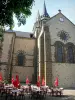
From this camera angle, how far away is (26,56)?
24.5 meters

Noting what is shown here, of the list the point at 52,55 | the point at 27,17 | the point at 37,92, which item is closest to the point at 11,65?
Answer: the point at 52,55

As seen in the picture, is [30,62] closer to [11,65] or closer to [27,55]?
[27,55]

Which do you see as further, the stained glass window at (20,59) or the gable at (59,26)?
the stained glass window at (20,59)

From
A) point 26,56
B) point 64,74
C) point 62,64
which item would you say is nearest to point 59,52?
point 62,64

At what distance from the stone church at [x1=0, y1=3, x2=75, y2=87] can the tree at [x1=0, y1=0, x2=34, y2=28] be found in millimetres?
11057

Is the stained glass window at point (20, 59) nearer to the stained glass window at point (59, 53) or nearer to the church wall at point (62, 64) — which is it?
the church wall at point (62, 64)

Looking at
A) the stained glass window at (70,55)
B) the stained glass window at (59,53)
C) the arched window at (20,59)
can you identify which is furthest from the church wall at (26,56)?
the stained glass window at (70,55)

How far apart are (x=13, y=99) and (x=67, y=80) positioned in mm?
12210

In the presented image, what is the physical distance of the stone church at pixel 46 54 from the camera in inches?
810

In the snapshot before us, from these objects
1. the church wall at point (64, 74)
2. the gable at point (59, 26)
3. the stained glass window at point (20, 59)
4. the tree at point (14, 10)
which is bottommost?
the church wall at point (64, 74)

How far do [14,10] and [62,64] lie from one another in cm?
1415

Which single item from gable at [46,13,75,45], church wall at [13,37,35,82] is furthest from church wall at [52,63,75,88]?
church wall at [13,37,35,82]

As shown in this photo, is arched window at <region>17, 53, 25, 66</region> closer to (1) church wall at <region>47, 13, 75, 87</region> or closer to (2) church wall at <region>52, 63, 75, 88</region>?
(1) church wall at <region>47, 13, 75, 87</region>

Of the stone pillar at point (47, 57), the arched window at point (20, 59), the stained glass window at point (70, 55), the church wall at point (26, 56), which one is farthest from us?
the arched window at point (20, 59)
